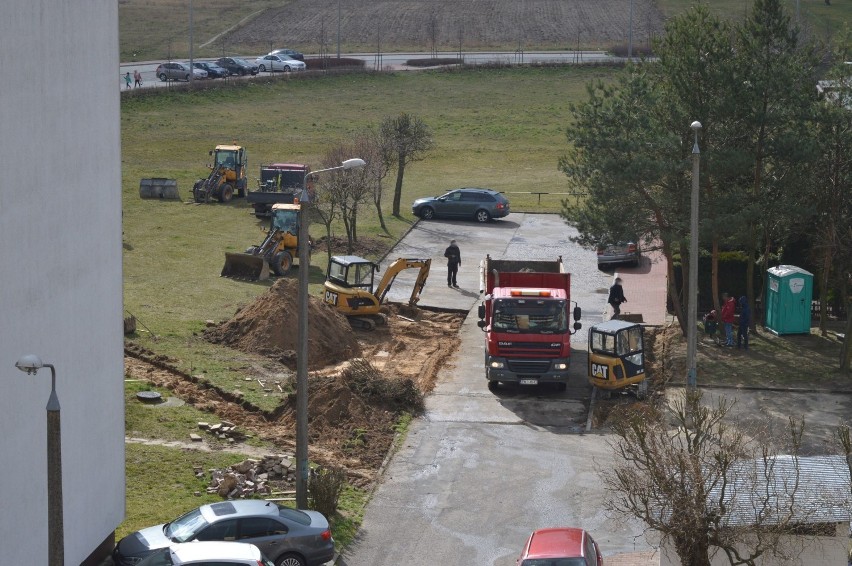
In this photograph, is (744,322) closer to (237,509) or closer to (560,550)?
(560,550)

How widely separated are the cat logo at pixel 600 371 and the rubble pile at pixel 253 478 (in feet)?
28.6

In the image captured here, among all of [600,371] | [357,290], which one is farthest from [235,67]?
[600,371]

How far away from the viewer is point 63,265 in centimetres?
1755

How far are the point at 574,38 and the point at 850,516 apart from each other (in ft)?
317

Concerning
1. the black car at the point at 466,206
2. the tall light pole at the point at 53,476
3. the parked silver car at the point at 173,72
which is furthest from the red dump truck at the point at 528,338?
the parked silver car at the point at 173,72

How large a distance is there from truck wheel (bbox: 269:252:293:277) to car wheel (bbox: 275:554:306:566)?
2263cm

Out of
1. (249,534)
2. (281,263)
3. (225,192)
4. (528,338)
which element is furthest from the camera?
(225,192)

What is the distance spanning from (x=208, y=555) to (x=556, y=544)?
18.0ft

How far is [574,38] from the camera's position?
358 ft

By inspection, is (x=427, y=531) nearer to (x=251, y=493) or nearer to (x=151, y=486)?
(x=251, y=493)

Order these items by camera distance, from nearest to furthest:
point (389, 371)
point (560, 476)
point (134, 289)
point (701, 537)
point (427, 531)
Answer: point (701, 537) → point (427, 531) → point (560, 476) → point (389, 371) → point (134, 289)

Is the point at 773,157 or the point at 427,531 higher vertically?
the point at 773,157

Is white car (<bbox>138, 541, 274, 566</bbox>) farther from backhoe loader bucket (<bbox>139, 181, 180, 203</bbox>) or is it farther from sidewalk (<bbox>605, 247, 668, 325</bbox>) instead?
backhoe loader bucket (<bbox>139, 181, 180, 203</bbox>)

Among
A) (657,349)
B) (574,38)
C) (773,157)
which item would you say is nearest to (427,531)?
(657,349)
